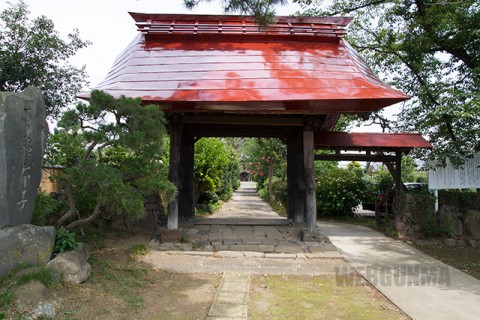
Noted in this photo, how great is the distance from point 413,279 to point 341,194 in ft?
24.7

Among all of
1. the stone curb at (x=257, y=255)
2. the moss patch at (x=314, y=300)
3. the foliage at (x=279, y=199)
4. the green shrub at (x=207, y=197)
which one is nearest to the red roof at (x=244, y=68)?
the stone curb at (x=257, y=255)

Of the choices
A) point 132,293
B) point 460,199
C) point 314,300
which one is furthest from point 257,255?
point 460,199

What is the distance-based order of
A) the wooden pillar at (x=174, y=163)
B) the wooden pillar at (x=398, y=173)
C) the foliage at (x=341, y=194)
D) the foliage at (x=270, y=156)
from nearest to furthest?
the wooden pillar at (x=174, y=163) < the wooden pillar at (x=398, y=173) < the foliage at (x=341, y=194) < the foliage at (x=270, y=156)

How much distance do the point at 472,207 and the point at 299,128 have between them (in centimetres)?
471

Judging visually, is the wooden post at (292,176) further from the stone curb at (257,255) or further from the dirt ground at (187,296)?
the dirt ground at (187,296)

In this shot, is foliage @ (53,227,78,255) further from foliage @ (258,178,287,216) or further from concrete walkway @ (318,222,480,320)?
foliage @ (258,178,287,216)

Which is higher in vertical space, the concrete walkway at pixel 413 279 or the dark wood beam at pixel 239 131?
the dark wood beam at pixel 239 131

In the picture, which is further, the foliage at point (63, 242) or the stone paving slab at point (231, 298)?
the foliage at point (63, 242)

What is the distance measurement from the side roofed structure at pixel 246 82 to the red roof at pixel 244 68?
A: 20 millimetres

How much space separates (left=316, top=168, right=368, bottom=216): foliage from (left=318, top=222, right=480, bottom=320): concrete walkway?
4.03 meters

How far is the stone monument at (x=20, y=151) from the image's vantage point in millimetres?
4230

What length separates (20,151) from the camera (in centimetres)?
446

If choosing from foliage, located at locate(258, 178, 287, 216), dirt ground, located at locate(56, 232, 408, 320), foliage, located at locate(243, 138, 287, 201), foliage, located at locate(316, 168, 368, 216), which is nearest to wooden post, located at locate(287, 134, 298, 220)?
dirt ground, located at locate(56, 232, 408, 320)

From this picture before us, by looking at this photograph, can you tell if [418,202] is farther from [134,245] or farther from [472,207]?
[134,245]
